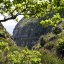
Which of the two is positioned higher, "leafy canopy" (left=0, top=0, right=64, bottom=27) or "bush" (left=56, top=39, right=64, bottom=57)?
"leafy canopy" (left=0, top=0, right=64, bottom=27)

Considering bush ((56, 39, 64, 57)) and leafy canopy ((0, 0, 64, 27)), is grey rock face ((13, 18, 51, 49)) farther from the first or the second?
leafy canopy ((0, 0, 64, 27))

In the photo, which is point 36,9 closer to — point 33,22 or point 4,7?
point 4,7

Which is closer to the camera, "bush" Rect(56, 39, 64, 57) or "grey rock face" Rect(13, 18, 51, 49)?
"bush" Rect(56, 39, 64, 57)

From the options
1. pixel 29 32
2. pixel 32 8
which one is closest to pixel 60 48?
pixel 32 8

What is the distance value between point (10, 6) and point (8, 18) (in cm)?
103

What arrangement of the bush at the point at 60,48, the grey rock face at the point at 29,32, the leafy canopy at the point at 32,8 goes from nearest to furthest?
the leafy canopy at the point at 32,8 → the bush at the point at 60,48 → the grey rock face at the point at 29,32

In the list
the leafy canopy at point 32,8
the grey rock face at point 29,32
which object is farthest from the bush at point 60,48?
the grey rock face at point 29,32

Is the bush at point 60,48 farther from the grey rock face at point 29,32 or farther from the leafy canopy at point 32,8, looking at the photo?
the grey rock face at point 29,32

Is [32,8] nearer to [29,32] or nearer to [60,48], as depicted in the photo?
[60,48]

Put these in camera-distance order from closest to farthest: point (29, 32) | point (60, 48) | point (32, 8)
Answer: point (32, 8) → point (60, 48) → point (29, 32)

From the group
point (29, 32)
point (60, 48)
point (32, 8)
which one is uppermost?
point (32, 8)

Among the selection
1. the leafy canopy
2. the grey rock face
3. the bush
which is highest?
the leafy canopy

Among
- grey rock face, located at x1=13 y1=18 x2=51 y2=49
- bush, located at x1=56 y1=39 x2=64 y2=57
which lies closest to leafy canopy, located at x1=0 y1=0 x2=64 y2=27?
bush, located at x1=56 y1=39 x2=64 y2=57

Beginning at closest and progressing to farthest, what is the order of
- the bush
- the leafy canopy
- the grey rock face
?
1. the leafy canopy
2. the bush
3. the grey rock face
